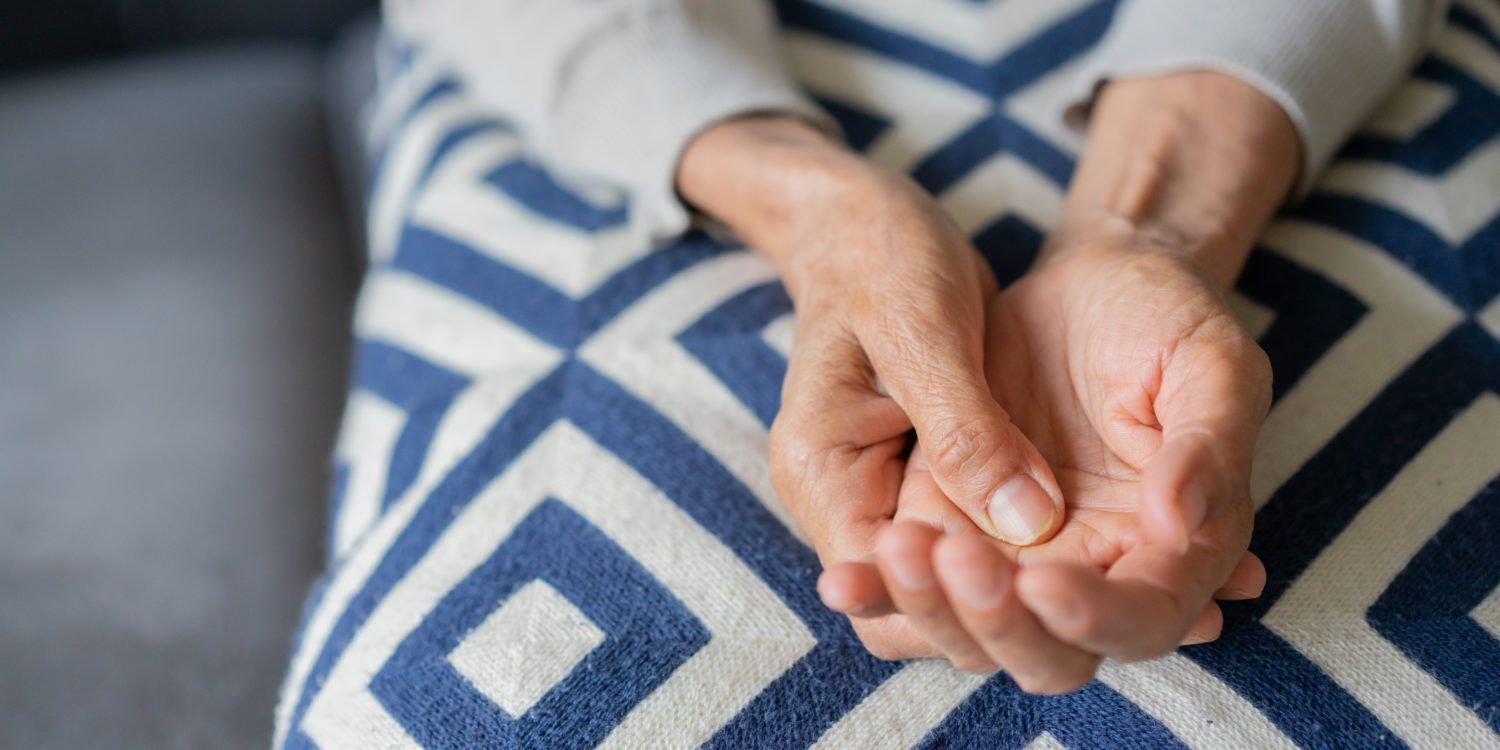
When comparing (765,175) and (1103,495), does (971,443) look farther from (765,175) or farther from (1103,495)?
(765,175)

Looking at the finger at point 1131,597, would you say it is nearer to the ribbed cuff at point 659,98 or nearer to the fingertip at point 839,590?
the fingertip at point 839,590

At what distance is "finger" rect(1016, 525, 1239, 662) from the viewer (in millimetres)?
269

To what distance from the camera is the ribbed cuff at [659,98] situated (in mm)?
A: 553

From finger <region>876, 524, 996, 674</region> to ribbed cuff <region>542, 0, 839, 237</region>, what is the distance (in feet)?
1.00

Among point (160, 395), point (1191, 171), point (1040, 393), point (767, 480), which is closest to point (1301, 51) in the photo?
point (1191, 171)

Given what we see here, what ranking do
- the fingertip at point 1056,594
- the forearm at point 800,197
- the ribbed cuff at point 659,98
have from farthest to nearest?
the ribbed cuff at point 659,98, the forearm at point 800,197, the fingertip at point 1056,594

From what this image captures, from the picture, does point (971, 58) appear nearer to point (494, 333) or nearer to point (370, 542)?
point (494, 333)

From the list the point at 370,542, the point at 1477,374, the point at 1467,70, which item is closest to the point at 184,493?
the point at 370,542

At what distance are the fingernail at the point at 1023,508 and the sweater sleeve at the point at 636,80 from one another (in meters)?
0.28

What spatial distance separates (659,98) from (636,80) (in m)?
0.02

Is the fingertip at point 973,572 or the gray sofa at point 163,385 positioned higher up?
the fingertip at point 973,572

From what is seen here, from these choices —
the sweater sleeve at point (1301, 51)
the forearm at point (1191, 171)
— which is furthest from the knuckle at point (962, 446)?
the sweater sleeve at point (1301, 51)

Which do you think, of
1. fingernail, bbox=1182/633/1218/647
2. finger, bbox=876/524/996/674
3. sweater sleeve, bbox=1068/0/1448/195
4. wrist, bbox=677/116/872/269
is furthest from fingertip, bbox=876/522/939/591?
sweater sleeve, bbox=1068/0/1448/195

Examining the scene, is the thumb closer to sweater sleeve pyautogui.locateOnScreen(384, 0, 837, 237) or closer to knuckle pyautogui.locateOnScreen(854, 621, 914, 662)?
knuckle pyautogui.locateOnScreen(854, 621, 914, 662)
